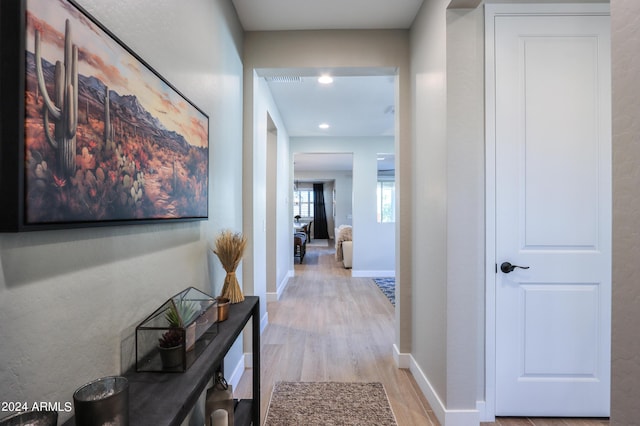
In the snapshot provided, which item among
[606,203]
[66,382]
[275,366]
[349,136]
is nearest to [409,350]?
[275,366]

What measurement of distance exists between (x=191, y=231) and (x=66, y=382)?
2.63 feet

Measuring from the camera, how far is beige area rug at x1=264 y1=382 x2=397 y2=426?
1840 millimetres

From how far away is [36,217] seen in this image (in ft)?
2.07

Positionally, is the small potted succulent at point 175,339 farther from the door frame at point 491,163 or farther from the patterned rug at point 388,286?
the patterned rug at point 388,286

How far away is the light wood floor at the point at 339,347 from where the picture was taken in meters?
2.04

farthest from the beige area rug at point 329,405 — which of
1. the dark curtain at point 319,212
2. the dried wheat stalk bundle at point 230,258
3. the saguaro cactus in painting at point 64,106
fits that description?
the dark curtain at point 319,212

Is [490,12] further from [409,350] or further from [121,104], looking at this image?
[409,350]

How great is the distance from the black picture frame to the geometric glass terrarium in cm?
34

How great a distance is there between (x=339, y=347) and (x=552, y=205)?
2.05 metres

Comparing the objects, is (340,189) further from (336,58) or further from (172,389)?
(172,389)

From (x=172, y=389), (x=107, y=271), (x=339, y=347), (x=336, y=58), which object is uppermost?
(x=336, y=58)

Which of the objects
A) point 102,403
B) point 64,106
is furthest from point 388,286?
point 64,106

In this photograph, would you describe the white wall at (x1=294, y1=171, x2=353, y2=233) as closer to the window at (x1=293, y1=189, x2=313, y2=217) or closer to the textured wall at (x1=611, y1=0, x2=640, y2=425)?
the window at (x1=293, y1=189, x2=313, y2=217)

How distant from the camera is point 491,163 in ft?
6.06
